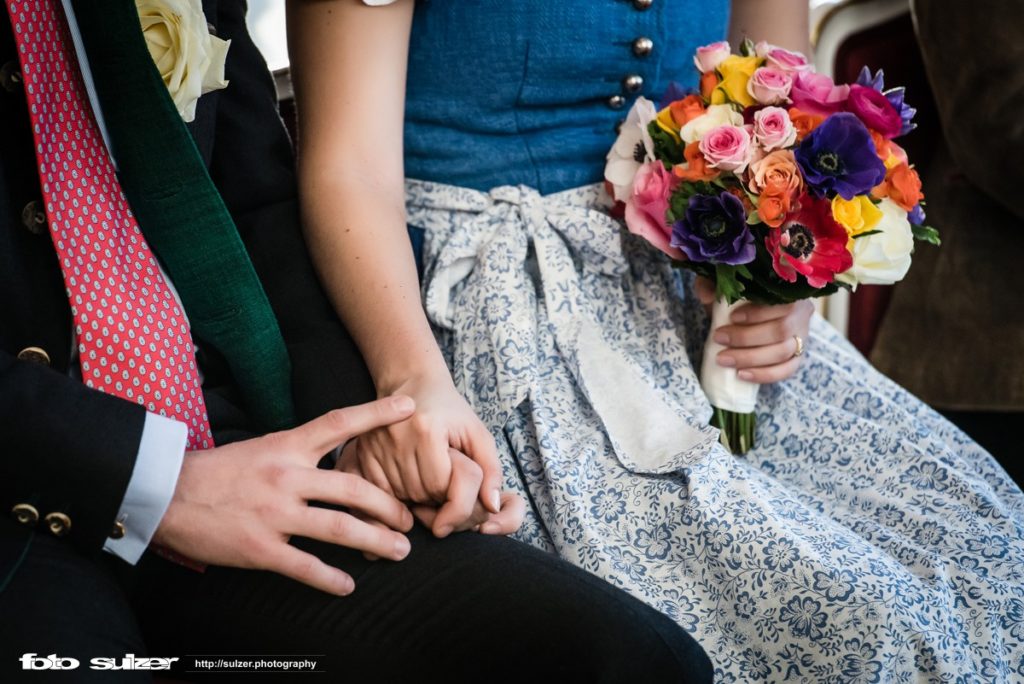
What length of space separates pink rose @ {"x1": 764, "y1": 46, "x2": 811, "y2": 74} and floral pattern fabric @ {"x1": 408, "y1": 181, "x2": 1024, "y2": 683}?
276 millimetres

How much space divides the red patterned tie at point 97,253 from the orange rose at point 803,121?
73cm

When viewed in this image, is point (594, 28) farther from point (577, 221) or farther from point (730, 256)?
point (730, 256)

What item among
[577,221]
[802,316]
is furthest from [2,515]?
[802,316]

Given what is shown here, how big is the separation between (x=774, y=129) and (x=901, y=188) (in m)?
0.17

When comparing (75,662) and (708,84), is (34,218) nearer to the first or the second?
(75,662)

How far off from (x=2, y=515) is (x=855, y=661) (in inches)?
31.4

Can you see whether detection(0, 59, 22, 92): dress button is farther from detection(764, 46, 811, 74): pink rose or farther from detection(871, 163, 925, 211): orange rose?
detection(871, 163, 925, 211): orange rose

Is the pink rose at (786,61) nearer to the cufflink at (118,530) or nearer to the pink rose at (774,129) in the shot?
the pink rose at (774,129)

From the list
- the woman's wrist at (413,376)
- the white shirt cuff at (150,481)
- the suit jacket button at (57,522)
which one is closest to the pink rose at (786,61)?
the woman's wrist at (413,376)

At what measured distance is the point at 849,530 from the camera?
1058 millimetres

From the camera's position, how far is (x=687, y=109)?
3.78ft

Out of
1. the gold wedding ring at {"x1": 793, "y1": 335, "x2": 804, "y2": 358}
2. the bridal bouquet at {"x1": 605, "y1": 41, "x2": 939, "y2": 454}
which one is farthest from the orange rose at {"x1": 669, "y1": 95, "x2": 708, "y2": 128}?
the gold wedding ring at {"x1": 793, "y1": 335, "x2": 804, "y2": 358}

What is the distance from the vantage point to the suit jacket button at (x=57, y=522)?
0.84 meters

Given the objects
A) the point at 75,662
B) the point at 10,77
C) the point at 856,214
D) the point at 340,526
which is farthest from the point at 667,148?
the point at 75,662
